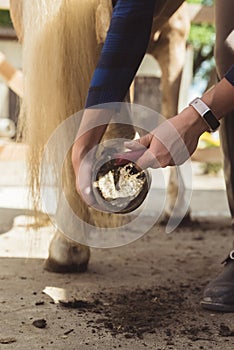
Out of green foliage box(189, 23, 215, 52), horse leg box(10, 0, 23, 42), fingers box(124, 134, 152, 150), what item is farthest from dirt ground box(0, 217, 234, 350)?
green foliage box(189, 23, 215, 52)

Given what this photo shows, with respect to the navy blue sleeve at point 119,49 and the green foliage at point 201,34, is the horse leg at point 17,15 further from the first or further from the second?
the green foliage at point 201,34

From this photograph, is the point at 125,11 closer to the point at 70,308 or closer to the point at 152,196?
the point at 70,308

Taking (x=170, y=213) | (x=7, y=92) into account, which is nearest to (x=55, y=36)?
(x=170, y=213)

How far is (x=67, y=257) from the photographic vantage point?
5.39 ft

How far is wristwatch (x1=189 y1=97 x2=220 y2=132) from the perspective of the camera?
41.8 inches

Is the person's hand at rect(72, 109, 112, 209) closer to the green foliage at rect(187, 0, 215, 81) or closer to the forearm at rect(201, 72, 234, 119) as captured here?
the forearm at rect(201, 72, 234, 119)

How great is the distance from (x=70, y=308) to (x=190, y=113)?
511mm

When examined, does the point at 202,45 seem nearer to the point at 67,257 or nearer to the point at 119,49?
the point at 67,257

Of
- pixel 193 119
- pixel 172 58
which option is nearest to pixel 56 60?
pixel 193 119

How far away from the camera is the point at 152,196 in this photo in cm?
315

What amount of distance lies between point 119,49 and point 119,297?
58 cm

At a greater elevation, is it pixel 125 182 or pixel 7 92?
pixel 7 92

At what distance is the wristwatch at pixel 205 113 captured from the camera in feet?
3.48

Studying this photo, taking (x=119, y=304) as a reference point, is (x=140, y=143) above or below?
above
